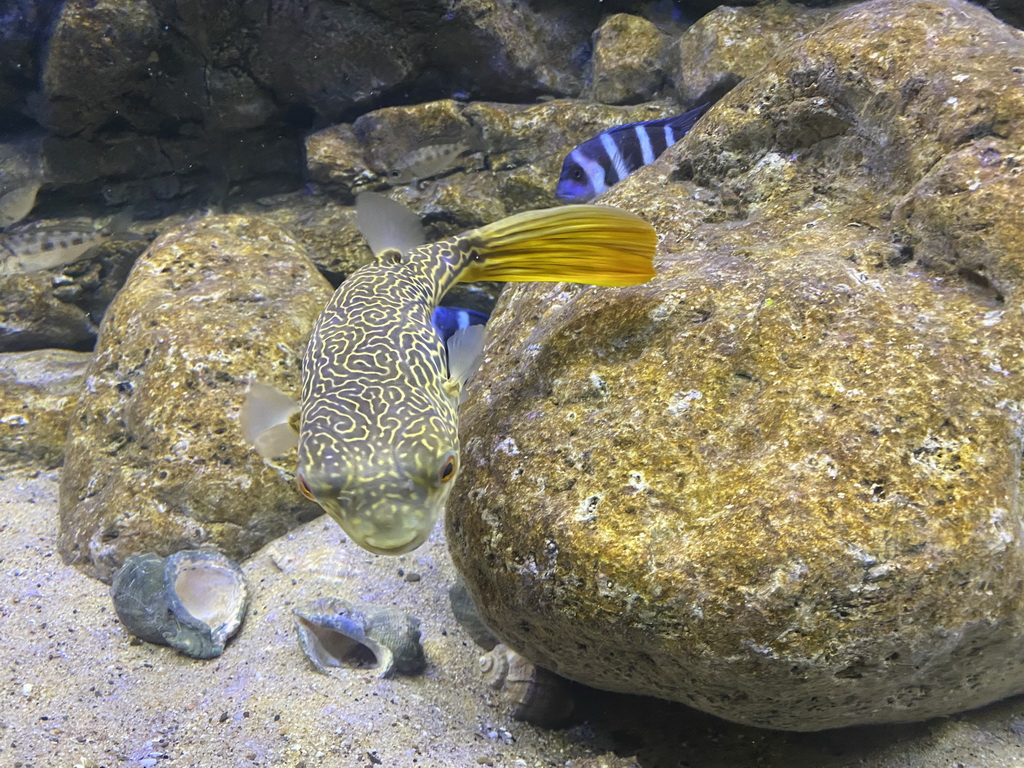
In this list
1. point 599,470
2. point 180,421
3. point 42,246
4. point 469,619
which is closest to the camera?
point 599,470

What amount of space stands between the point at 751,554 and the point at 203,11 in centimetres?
728

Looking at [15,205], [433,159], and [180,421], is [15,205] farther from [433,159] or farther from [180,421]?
[180,421]

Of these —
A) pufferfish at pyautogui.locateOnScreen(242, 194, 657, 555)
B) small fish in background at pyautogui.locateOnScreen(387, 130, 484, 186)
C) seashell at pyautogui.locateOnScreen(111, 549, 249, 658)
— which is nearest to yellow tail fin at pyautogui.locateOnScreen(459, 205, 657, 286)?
pufferfish at pyautogui.locateOnScreen(242, 194, 657, 555)

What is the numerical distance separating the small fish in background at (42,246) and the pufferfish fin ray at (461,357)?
21.3 ft

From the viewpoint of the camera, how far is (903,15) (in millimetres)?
3344

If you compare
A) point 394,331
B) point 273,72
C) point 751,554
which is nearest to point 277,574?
point 394,331

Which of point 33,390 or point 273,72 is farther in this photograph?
point 273,72

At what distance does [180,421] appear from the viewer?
175 inches

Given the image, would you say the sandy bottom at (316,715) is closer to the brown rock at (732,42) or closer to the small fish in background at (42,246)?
the small fish in background at (42,246)

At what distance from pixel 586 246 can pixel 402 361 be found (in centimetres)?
94

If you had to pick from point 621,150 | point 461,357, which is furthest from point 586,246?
point 621,150

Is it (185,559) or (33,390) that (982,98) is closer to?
(185,559)

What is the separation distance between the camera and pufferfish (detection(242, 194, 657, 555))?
7.14 ft

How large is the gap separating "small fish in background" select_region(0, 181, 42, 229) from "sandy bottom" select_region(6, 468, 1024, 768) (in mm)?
4986
